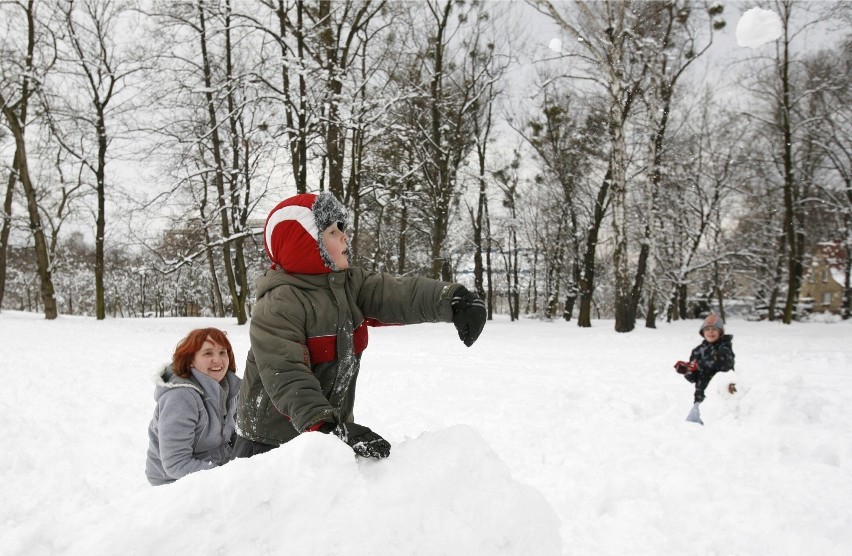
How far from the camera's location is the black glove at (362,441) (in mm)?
1478

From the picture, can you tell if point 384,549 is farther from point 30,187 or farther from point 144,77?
point 30,187

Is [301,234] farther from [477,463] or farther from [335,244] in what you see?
[477,463]

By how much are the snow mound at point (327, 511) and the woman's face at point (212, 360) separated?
1.56 metres

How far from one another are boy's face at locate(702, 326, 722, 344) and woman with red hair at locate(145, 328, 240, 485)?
5.59 metres

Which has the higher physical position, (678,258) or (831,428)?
(678,258)

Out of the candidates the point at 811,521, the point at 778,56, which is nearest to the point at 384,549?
the point at 811,521

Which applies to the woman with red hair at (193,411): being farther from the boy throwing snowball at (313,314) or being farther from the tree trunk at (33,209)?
the tree trunk at (33,209)

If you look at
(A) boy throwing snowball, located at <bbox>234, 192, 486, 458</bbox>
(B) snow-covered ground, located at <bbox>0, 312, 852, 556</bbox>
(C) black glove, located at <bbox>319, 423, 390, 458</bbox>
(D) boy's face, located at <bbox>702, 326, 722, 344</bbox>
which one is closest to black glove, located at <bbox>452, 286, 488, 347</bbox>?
(A) boy throwing snowball, located at <bbox>234, 192, 486, 458</bbox>

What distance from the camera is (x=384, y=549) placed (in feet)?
4.39

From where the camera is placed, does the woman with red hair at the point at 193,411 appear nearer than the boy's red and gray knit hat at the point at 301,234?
No

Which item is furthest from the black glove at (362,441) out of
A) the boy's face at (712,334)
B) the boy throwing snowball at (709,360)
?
the boy's face at (712,334)

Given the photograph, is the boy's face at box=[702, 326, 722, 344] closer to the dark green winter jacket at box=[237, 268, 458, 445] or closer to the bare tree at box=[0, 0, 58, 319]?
the dark green winter jacket at box=[237, 268, 458, 445]

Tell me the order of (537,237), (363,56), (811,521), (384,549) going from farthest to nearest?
(537,237) → (363,56) → (811,521) → (384,549)

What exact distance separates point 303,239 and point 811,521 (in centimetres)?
383
